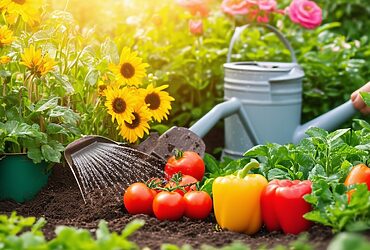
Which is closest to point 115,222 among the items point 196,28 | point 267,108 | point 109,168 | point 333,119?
point 109,168

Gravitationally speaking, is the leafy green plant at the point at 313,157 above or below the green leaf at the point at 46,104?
below

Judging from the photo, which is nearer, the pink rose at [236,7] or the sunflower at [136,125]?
the sunflower at [136,125]

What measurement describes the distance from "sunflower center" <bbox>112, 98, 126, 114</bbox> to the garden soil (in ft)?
1.12

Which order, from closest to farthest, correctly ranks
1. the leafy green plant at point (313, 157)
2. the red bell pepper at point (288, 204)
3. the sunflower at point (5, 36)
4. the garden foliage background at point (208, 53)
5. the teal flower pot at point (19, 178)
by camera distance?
the red bell pepper at point (288, 204)
the leafy green plant at point (313, 157)
the sunflower at point (5, 36)
the teal flower pot at point (19, 178)
the garden foliage background at point (208, 53)

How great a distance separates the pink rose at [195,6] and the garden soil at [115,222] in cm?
152

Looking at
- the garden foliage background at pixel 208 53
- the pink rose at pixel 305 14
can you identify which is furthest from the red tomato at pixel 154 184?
the pink rose at pixel 305 14

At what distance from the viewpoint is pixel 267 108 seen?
13.1ft

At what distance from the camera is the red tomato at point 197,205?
9.19ft

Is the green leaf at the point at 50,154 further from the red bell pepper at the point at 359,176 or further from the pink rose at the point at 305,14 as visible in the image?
the pink rose at the point at 305,14

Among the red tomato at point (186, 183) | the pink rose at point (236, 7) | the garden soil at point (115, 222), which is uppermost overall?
Answer: the pink rose at point (236, 7)

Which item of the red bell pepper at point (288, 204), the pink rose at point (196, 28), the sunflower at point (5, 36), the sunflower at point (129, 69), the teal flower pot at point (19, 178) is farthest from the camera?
the pink rose at point (196, 28)

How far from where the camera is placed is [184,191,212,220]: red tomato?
110 inches

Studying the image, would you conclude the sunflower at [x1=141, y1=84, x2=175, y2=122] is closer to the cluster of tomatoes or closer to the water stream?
the water stream

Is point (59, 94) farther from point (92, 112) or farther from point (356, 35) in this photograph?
point (356, 35)
